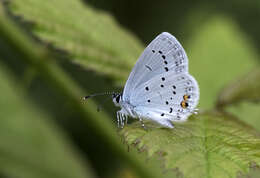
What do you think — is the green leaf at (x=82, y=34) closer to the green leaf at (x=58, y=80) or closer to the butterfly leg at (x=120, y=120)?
the green leaf at (x=58, y=80)

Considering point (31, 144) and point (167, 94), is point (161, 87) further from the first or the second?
point (31, 144)

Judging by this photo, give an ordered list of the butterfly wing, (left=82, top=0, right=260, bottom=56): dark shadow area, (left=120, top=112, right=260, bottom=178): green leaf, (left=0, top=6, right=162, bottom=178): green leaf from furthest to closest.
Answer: (left=82, top=0, right=260, bottom=56): dark shadow area < (left=0, top=6, right=162, bottom=178): green leaf < the butterfly wing < (left=120, top=112, right=260, bottom=178): green leaf

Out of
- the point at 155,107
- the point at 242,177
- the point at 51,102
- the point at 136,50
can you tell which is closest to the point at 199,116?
the point at 155,107

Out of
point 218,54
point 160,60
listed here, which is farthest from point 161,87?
point 218,54

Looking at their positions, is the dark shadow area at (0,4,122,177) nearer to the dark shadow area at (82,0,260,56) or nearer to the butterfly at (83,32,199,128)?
the dark shadow area at (82,0,260,56)

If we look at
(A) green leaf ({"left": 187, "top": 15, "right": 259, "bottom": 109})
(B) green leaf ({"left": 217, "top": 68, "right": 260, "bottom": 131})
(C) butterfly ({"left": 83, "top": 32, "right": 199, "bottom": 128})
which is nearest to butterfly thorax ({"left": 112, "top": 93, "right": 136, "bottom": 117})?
(C) butterfly ({"left": 83, "top": 32, "right": 199, "bottom": 128})

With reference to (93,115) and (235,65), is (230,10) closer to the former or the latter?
(235,65)

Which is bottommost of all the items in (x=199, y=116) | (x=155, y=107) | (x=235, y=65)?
(x=199, y=116)
